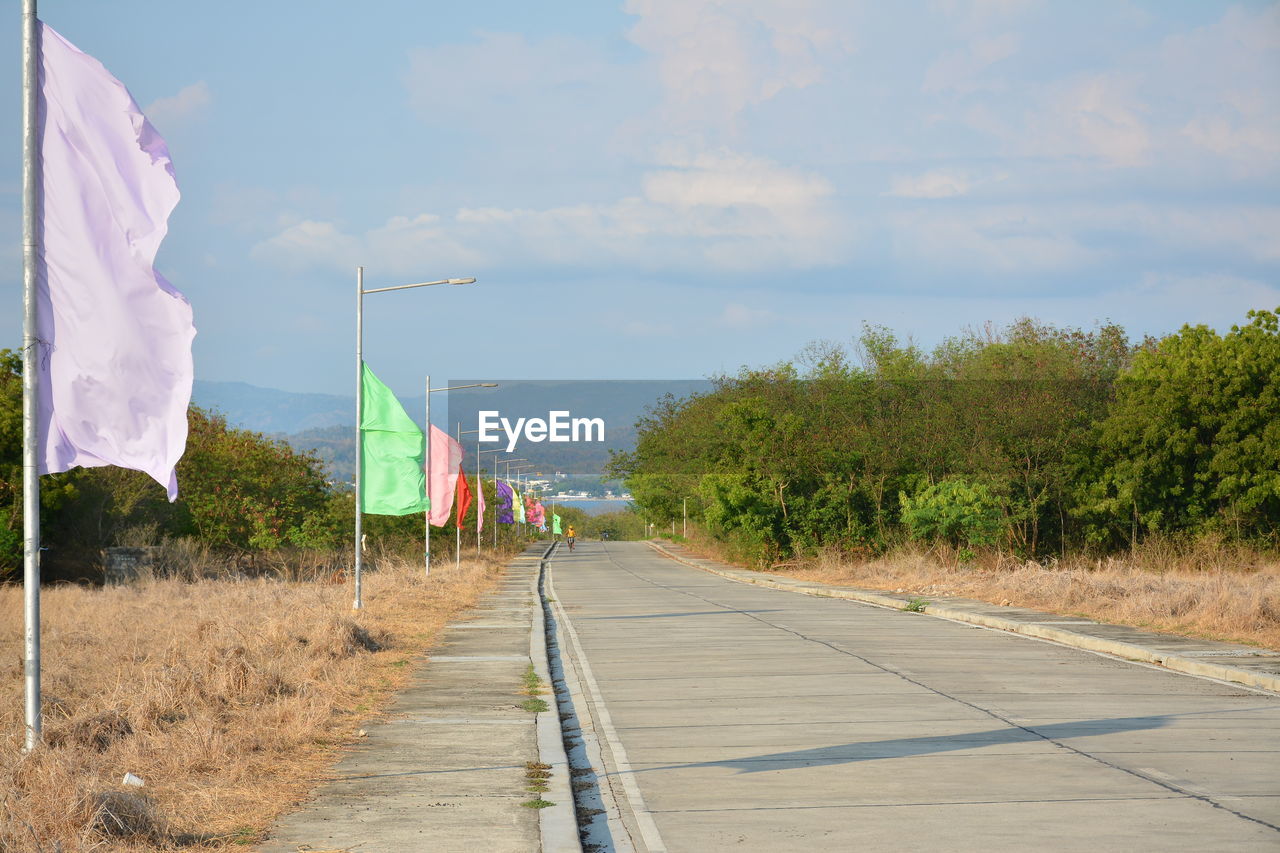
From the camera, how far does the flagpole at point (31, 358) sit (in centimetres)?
861

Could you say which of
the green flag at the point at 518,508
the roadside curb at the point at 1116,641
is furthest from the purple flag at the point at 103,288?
the green flag at the point at 518,508

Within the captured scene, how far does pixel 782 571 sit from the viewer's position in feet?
184

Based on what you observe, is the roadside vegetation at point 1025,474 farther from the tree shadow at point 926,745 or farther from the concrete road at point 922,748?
the tree shadow at point 926,745

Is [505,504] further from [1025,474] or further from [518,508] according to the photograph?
[1025,474]

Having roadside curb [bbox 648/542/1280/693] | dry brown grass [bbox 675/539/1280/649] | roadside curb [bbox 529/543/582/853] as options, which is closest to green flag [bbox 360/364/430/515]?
roadside curb [bbox 529/543/582/853]

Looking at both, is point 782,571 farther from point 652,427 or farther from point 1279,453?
point 652,427

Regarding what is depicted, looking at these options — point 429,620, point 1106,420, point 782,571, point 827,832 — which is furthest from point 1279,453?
point 827,832

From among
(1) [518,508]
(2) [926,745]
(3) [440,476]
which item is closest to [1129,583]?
(2) [926,745]

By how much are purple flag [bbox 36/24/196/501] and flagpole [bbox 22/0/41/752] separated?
8 cm

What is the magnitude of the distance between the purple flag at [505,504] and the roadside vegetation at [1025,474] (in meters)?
32.9

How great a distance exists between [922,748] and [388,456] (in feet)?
57.3

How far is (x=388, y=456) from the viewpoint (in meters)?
27.1

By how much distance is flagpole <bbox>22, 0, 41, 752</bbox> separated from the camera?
8609 millimetres

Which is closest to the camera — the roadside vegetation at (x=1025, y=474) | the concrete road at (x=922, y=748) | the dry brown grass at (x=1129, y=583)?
the concrete road at (x=922, y=748)
